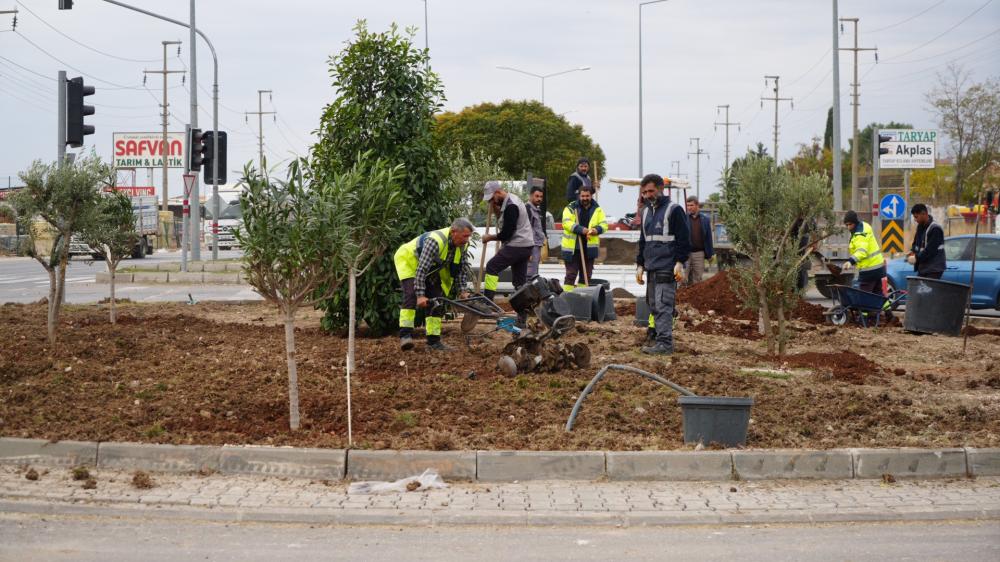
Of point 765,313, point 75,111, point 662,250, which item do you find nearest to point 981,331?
point 765,313

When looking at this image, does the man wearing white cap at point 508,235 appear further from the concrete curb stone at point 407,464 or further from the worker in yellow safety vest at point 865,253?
the concrete curb stone at point 407,464

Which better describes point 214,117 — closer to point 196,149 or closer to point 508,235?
point 196,149

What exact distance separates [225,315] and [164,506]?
11.3 metres

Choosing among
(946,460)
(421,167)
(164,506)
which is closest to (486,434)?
(164,506)

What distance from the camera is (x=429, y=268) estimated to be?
38.8ft

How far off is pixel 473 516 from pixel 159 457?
2390 millimetres

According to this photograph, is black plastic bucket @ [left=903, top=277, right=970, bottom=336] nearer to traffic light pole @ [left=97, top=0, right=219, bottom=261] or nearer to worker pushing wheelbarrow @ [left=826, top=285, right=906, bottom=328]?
worker pushing wheelbarrow @ [left=826, top=285, right=906, bottom=328]

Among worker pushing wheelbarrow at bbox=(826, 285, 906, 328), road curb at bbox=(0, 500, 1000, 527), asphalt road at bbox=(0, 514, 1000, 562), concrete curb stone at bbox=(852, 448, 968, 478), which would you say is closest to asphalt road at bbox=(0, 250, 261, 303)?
worker pushing wheelbarrow at bbox=(826, 285, 906, 328)

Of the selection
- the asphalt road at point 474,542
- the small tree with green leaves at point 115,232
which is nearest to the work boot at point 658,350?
the asphalt road at point 474,542

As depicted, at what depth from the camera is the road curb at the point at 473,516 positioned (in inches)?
255

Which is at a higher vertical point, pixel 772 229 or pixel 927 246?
pixel 772 229

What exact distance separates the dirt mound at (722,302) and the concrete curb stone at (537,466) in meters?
10.3

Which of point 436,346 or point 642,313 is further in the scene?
point 642,313

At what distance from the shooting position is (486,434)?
26.7 feet
